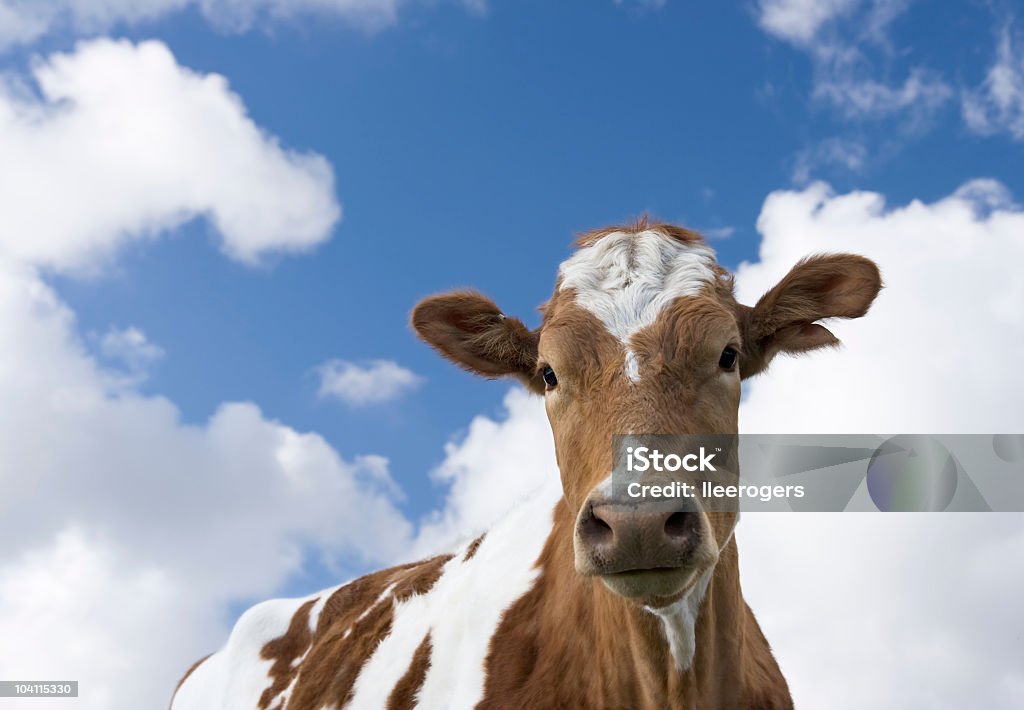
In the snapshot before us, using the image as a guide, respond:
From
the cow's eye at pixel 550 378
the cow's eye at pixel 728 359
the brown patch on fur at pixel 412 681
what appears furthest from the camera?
the brown patch on fur at pixel 412 681

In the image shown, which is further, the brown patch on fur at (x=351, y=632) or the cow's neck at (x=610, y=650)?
the brown patch on fur at (x=351, y=632)

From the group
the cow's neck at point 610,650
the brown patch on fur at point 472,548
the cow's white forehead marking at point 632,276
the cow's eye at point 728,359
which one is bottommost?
the cow's neck at point 610,650

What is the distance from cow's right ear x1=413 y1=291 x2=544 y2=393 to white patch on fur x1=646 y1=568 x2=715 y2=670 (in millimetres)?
1777

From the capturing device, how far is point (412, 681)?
260 inches

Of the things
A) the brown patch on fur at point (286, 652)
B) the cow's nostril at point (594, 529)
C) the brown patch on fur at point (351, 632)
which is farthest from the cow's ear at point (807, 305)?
the brown patch on fur at point (286, 652)

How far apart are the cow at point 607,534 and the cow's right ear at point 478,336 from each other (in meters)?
0.01

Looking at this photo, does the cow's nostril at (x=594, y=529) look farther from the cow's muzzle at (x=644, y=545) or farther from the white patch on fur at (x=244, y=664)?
the white patch on fur at (x=244, y=664)

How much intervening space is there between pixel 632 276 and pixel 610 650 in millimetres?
2116

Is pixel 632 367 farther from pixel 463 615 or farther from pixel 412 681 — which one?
pixel 412 681

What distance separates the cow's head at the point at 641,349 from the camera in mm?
4062

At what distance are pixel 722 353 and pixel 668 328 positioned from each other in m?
0.37

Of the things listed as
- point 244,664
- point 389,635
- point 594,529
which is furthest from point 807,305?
point 244,664

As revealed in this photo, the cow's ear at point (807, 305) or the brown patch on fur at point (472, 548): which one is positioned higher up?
the cow's ear at point (807, 305)

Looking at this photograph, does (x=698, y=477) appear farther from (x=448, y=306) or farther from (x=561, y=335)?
(x=448, y=306)
